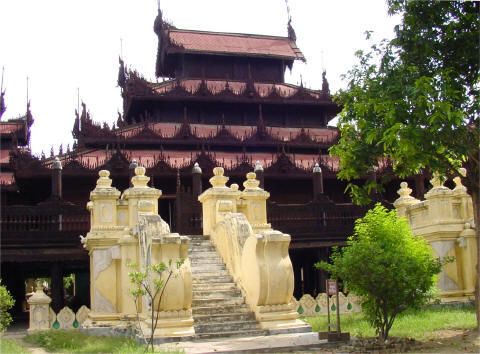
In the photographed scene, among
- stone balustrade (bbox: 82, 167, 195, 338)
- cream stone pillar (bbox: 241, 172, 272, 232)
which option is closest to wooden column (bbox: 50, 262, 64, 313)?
stone balustrade (bbox: 82, 167, 195, 338)

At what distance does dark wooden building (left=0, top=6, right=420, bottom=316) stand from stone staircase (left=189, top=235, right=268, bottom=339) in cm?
477

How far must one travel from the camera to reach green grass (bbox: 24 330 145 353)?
404 inches

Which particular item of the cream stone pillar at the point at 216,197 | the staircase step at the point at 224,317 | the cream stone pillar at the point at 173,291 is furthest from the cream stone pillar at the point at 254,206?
the cream stone pillar at the point at 173,291

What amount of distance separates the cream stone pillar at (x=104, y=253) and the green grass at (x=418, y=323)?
4.31 metres

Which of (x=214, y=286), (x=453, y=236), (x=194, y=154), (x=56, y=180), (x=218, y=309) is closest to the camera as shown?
(x=218, y=309)

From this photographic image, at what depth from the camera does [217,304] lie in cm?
1198

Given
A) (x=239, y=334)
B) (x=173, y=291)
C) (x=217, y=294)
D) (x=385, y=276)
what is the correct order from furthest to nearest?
1. (x=217, y=294)
2. (x=239, y=334)
3. (x=173, y=291)
4. (x=385, y=276)

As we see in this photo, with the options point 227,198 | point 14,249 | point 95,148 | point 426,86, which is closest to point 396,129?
point 426,86

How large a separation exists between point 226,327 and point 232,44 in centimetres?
2442

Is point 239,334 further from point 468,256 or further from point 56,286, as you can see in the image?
point 56,286

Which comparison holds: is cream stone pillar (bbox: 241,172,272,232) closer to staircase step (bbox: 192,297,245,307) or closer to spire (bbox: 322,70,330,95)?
staircase step (bbox: 192,297,245,307)

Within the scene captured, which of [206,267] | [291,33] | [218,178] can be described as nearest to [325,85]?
[291,33]

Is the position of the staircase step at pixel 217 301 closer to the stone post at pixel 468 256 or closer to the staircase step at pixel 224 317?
the staircase step at pixel 224 317

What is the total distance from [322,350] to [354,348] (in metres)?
0.49
